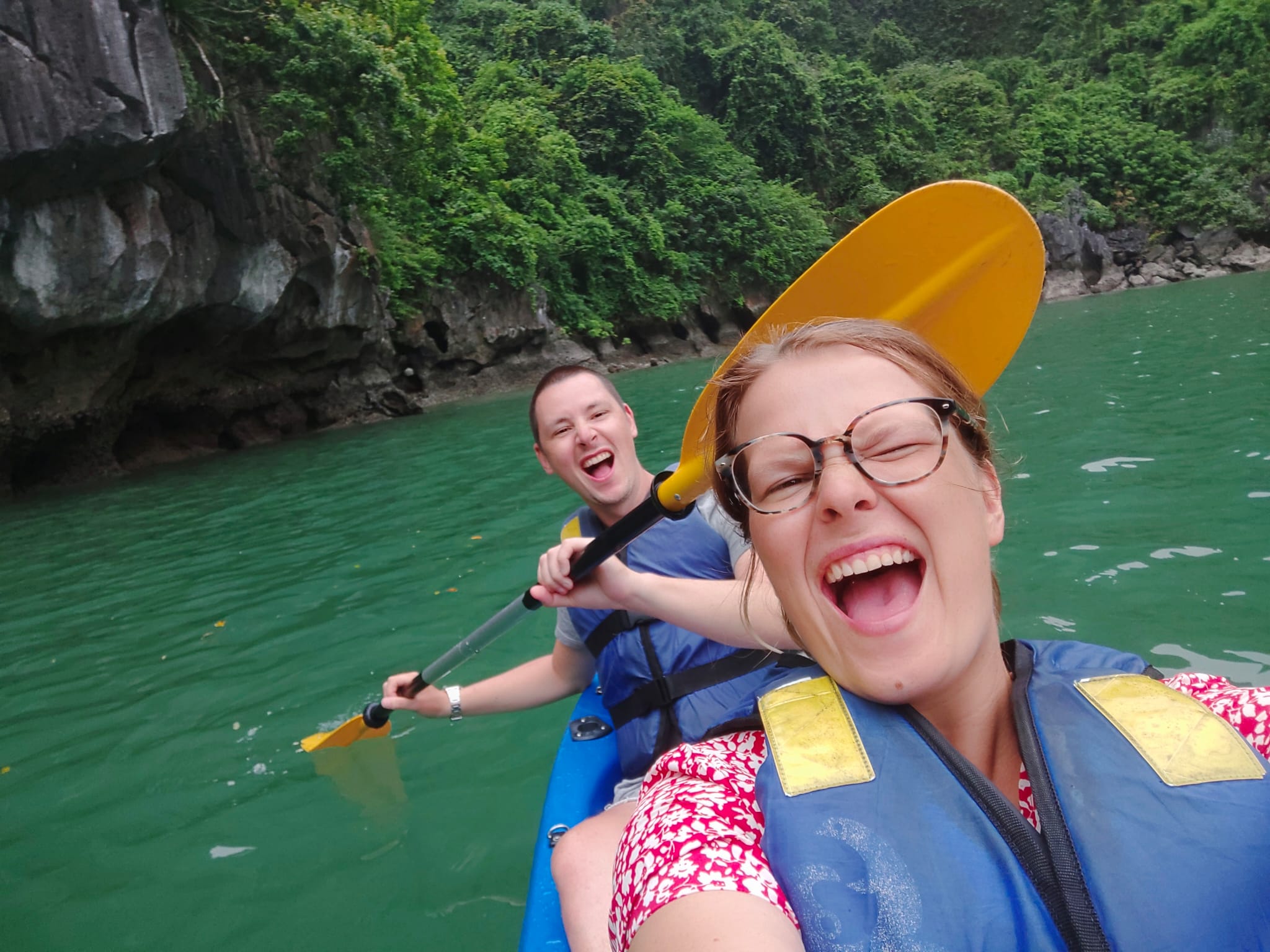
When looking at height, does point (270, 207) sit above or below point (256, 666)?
above

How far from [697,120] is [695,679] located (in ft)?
90.6

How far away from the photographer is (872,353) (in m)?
1.05

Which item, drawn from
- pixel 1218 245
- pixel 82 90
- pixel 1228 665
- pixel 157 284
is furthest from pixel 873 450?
pixel 1218 245

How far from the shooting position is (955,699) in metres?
0.98

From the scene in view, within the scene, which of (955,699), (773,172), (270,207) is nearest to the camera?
(955,699)

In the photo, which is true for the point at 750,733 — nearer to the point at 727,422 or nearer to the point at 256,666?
the point at 727,422

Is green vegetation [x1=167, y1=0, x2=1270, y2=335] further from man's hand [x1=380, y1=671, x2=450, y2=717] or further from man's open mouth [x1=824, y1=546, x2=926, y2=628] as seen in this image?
man's open mouth [x1=824, y1=546, x2=926, y2=628]

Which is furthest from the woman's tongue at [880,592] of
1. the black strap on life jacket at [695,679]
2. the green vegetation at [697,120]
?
the green vegetation at [697,120]

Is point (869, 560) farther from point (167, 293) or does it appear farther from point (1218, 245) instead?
point (1218, 245)

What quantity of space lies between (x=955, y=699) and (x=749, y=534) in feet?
1.02

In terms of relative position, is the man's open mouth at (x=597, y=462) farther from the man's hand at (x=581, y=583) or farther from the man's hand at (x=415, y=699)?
the man's hand at (x=415, y=699)

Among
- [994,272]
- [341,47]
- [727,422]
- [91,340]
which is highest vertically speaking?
[341,47]

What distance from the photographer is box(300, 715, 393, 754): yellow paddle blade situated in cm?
277

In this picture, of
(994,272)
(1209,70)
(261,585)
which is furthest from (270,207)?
(1209,70)
